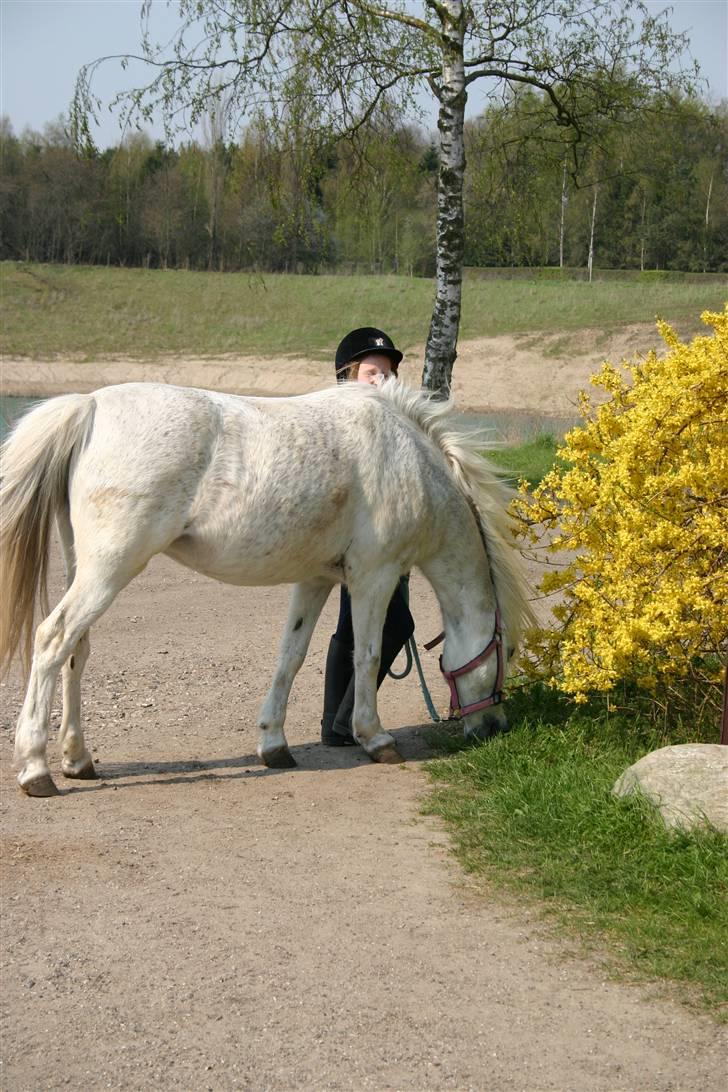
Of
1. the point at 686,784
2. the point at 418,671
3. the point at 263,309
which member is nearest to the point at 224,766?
the point at 418,671

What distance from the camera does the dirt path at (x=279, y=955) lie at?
310 cm

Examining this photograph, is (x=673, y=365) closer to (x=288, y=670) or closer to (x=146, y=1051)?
(x=288, y=670)

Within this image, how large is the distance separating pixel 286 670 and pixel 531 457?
36.1 ft

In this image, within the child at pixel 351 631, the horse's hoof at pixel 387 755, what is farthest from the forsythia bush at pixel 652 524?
the horse's hoof at pixel 387 755

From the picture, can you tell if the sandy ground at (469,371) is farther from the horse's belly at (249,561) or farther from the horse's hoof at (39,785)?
the horse's hoof at (39,785)

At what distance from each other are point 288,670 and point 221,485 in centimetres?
111

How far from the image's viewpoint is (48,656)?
197 inches

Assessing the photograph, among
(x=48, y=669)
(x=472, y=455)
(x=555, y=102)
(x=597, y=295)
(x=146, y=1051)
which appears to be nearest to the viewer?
(x=146, y=1051)

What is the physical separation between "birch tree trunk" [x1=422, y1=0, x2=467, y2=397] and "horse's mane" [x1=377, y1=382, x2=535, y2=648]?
7066mm

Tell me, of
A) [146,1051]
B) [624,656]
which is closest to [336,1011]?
[146,1051]

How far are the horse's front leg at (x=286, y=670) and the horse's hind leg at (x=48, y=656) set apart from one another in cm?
108

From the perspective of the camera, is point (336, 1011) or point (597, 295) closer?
point (336, 1011)

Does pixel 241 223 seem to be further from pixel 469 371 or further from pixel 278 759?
pixel 278 759

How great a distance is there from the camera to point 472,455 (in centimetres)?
610
